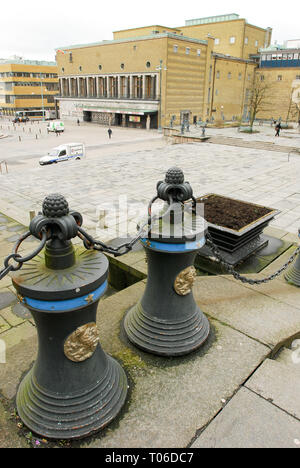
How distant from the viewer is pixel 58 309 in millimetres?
2330

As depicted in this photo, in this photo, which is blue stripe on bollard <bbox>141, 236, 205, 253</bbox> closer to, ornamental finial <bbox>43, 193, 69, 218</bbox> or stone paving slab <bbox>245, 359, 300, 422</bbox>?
A: ornamental finial <bbox>43, 193, 69, 218</bbox>

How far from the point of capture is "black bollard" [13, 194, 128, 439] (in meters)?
2.33

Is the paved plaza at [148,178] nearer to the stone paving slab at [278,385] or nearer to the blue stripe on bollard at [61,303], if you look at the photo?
the stone paving slab at [278,385]

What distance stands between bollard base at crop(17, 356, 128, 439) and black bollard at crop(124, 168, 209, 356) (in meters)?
0.83

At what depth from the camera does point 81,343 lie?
2635 mm

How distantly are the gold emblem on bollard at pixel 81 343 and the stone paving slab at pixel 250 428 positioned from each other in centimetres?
113

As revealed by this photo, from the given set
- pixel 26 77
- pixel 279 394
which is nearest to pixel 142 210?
pixel 279 394

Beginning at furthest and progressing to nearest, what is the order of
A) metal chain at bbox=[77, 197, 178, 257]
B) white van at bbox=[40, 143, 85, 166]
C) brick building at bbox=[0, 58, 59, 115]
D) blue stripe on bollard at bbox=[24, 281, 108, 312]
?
brick building at bbox=[0, 58, 59, 115] → white van at bbox=[40, 143, 85, 166] → metal chain at bbox=[77, 197, 178, 257] → blue stripe on bollard at bbox=[24, 281, 108, 312]

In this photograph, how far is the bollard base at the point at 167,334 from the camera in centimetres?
351

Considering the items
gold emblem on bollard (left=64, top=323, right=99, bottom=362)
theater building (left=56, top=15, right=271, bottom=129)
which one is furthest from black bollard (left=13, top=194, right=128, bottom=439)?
theater building (left=56, top=15, right=271, bottom=129)

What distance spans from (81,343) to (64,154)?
21822 mm

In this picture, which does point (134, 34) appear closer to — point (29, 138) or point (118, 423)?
point (29, 138)

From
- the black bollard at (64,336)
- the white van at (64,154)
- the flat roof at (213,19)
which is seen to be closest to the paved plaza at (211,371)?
the black bollard at (64,336)

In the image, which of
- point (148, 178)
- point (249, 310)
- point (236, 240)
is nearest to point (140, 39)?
point (148, 178)
